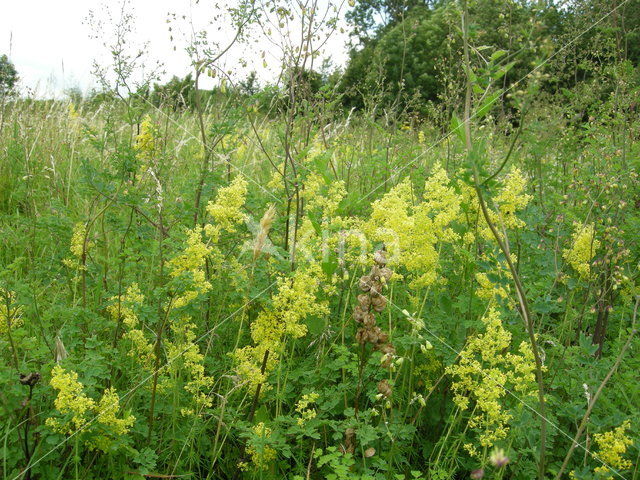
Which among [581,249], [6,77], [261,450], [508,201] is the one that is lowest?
[261,450]

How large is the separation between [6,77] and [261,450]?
6.07 meters

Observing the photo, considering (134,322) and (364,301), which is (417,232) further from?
(134,322)

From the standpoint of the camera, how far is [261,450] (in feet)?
6.03

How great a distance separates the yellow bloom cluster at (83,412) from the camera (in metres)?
1.68

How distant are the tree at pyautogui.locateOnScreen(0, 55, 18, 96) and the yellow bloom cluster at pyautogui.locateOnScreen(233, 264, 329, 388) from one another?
5011 mm

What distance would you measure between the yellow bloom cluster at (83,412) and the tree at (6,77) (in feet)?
16.4

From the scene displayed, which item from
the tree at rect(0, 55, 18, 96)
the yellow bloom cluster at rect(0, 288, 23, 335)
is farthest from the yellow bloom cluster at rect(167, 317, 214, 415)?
the tree at rect(0, 55, 18, 96)

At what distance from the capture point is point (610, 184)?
2.46 m

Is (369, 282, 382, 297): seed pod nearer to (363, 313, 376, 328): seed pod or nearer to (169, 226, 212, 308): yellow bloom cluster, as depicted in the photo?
(363, 313, 376, 328): seed pod

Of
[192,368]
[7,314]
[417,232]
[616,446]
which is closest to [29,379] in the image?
[7,314]

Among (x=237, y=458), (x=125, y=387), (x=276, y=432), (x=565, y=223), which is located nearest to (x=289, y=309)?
(x=276, y=432)

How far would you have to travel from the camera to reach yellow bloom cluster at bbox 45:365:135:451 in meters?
1.68

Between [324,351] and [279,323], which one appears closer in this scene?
[279,323]

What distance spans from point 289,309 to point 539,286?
130 cm
